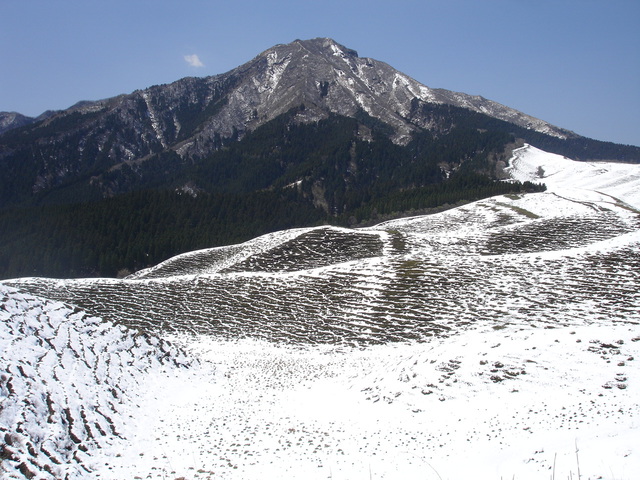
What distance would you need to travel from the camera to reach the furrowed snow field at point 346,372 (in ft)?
39.0

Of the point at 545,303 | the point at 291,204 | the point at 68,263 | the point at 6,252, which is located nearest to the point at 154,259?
the point at 68,263

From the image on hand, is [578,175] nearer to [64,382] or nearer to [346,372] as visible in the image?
[346,372]

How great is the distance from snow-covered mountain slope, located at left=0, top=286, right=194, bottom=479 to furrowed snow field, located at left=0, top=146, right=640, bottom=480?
10 centimetres

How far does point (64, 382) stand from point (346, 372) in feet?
49.0

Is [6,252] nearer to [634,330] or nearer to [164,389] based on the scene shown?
[164,389]

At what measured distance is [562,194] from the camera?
94.9 meters

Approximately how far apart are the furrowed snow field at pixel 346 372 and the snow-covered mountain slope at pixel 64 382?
3.8 inches

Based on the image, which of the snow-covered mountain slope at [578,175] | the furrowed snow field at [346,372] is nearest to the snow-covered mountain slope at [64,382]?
the furrowed snow field at [346,372]

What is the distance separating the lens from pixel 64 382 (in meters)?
16.4

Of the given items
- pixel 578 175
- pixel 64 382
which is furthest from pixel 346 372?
pixel 578 175

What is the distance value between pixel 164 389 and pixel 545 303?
93.0ft

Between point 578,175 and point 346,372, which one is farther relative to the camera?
point 578,175

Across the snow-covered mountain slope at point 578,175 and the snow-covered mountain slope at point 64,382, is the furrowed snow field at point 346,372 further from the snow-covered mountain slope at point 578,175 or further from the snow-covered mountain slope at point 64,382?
the snow-covered mountain slope at point 578,175

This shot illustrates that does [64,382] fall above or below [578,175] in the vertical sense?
below
